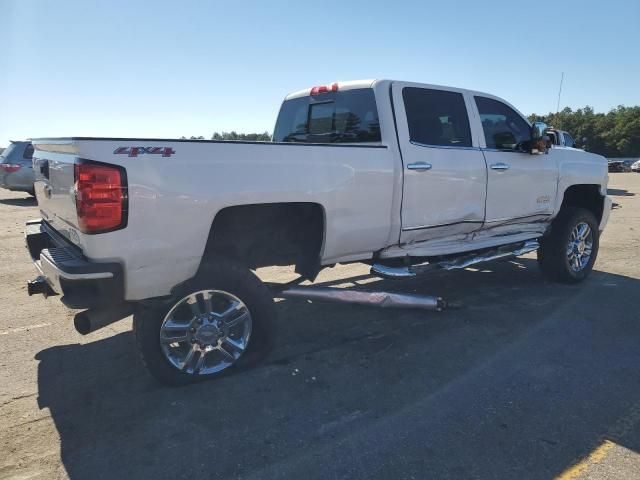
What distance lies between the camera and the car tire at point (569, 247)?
18.5 feet

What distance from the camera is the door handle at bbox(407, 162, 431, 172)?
156 inches

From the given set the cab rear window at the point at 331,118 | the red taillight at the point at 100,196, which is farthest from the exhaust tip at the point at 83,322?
the cab rear window at the point at 331,118

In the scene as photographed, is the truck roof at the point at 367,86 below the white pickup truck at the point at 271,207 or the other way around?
the other way around

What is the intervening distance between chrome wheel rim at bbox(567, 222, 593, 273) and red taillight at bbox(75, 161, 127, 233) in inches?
196

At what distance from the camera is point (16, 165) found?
1366 cm

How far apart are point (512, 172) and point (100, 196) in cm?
388

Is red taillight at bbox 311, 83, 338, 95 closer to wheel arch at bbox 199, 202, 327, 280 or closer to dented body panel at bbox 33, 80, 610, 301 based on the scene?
dented body panel at bbox 33, 80, 610, 301

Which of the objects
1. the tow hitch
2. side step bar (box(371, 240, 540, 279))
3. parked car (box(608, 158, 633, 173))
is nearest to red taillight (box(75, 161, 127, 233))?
the tow hitch

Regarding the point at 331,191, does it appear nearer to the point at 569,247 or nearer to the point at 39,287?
the point at 39,287

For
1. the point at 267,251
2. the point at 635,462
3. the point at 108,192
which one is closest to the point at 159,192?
the point at 108,192

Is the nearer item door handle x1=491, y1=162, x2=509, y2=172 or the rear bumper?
the rear bumper

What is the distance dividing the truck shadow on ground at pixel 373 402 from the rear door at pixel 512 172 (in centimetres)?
112

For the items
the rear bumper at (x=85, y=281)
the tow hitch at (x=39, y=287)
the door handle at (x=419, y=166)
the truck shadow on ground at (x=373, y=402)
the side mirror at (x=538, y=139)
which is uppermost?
the side mirror at (x=538, y=139)

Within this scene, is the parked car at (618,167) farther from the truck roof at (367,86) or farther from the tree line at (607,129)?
the truck roof at (367,86)
